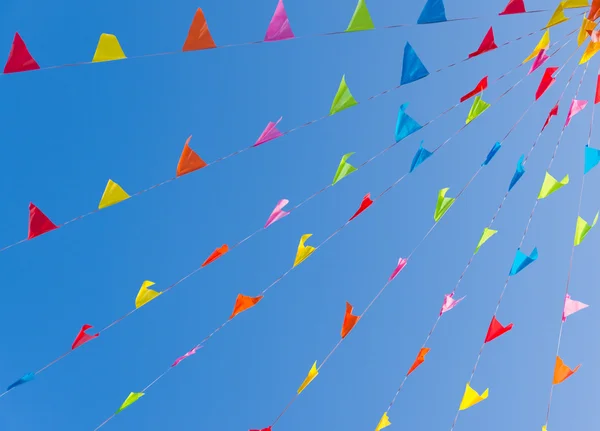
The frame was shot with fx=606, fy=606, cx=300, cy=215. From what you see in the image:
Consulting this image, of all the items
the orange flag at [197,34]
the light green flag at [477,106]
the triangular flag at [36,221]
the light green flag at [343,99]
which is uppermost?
the orange flag at [197,34]

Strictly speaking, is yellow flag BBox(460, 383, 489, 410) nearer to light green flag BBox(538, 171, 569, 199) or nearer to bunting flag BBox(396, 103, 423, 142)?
light green flag BBox(538, 171, 569, 199)

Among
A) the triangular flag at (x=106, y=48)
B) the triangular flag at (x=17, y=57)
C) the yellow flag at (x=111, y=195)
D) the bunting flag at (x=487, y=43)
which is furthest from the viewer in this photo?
the bunting flag at (x=487, y=43)

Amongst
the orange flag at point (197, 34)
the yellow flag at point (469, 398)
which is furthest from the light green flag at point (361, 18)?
the yellow flag at point (469, 398)

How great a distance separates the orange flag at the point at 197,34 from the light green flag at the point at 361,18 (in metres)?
0.84

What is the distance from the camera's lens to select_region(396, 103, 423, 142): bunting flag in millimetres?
4324

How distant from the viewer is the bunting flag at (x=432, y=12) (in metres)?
3.60

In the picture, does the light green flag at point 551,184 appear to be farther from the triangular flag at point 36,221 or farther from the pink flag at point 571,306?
the triangular flag at point 36,221

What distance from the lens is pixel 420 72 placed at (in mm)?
3998

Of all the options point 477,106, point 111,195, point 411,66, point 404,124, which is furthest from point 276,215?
point 477,106

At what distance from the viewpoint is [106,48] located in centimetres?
331

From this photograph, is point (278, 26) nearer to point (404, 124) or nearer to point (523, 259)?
point (404, 124)

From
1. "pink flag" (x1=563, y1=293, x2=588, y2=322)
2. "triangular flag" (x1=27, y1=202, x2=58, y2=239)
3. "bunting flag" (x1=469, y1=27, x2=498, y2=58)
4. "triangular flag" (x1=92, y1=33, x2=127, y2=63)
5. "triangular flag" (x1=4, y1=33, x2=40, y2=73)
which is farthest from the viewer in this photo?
"pink flag" (x1=563, y1=293, x2=588, y2=322)

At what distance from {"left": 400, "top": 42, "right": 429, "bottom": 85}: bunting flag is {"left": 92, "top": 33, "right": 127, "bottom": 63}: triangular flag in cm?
178

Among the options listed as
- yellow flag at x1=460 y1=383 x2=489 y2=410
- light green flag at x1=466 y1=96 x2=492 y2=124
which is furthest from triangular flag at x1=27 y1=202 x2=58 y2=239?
yellow flag at x1=460 y1=383 x2=489 y2=410
